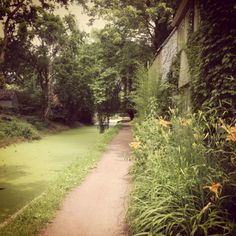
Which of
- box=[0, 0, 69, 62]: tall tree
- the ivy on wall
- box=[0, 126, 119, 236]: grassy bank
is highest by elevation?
box=[0, 0, 69, 62]: tall tree

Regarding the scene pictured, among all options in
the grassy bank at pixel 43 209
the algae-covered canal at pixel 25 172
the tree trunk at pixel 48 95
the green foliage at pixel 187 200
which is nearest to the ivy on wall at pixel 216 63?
the green foliage at pixel 187 200

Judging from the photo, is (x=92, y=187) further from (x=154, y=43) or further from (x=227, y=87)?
(x=154, y=43)

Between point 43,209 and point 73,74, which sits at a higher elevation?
point 73,74

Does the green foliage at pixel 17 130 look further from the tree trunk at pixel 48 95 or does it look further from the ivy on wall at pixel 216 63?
the ivy on wall at pixel 216 63

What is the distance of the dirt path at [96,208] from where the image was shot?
489cm

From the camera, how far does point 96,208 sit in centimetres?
589

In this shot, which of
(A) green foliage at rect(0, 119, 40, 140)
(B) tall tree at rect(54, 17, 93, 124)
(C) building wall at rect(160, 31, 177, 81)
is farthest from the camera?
(B) tall tree at rect(54, 17, 93, 124)

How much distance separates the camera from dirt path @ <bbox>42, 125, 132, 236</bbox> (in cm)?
489

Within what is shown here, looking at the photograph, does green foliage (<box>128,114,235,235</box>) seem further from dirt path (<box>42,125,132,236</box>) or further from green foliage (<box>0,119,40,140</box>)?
green foliage (<box>0,119,40,140</box>)

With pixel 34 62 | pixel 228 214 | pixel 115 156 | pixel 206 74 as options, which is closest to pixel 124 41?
pixel 34 62

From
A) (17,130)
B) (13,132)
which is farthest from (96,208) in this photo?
(17,130)

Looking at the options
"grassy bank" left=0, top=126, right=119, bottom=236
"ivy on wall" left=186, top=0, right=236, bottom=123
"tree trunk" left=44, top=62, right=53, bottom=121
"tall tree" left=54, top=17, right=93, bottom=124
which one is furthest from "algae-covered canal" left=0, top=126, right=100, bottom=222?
"tall tree" left=54, top=17, right=93, bottom=124

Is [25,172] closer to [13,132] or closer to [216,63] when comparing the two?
[216,63]

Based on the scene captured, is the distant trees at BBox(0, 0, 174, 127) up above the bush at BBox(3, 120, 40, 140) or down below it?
above
